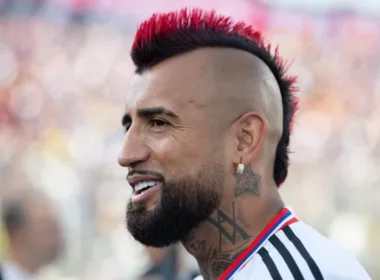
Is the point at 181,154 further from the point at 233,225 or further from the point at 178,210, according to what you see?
the point at 233,225

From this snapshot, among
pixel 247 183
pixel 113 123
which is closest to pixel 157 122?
pixel 247 183

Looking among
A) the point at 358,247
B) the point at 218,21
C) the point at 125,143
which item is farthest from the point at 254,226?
the point at 358,247

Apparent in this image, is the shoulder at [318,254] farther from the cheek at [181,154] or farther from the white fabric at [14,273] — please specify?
the white fabric at [14,273]

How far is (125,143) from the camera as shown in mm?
2711

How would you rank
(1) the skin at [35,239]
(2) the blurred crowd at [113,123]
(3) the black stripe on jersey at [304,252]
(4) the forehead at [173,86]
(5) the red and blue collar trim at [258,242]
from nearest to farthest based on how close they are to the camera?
1. (3) the black stripe on jersey at [304,252]
2. (5) the red and blue collar trim at [258,242]
3. (4) the forehead at [173,86]
4. (1) the skin at [35,239]
5. (2) the blurred crowd at [113,123]

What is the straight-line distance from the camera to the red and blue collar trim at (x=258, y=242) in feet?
8.54

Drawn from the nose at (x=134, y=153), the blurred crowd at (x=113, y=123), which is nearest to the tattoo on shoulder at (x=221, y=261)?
the nose at (x=134, y=153)

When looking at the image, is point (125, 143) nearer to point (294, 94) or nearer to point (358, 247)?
point (294, 94)

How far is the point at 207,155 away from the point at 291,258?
476 mm

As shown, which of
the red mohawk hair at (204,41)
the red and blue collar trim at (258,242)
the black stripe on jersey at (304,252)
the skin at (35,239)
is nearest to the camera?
the black stripe on jersey at (304,252)

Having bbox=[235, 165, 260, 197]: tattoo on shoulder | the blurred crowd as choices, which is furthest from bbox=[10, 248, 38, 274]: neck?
bbox=[235, 165, 260, 197]: tattoo on shoulder

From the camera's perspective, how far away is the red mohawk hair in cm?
280

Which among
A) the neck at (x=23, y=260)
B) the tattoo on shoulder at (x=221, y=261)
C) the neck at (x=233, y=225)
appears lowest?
the tattoo on shoulder at (x=221, y=261)

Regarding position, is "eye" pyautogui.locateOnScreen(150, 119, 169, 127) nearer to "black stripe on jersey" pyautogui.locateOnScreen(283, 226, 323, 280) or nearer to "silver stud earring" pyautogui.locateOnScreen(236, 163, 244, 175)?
"silver stud earring" pyautogui.locateOnScreen(236, 163, 244, 175)
